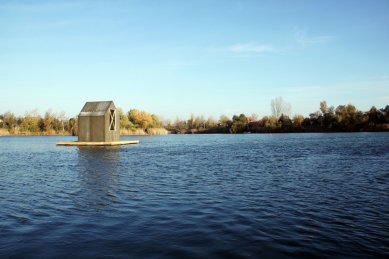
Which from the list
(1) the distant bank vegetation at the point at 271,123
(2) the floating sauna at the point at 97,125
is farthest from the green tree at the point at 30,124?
(2) the floating sauna at the point at 97,125

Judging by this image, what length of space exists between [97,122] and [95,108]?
7.20ft

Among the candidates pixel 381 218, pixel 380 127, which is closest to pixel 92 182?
pixel 381 218

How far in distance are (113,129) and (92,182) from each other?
3120 centimetres

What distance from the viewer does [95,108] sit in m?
42.5

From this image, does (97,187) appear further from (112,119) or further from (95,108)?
(95,108)

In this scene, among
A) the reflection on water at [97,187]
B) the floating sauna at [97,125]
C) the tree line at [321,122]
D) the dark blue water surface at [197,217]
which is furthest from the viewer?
the tree line at [321,122]

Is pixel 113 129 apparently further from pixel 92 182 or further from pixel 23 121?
pixel 23 121

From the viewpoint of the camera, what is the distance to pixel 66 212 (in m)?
8.47

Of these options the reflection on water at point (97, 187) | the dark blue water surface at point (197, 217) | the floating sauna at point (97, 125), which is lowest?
the dark blue water surface at point (197, 217)

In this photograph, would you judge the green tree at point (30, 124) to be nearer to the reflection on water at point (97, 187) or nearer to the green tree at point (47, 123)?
the green tree at point (47, 123)

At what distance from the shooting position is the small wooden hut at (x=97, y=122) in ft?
136

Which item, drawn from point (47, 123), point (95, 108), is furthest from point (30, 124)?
point (95, 108)

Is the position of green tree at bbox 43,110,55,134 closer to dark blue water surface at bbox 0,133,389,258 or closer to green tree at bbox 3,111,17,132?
green tree at bbox 3,111,17,132

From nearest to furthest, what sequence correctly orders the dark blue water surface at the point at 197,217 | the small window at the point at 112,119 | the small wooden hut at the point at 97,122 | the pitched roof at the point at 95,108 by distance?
the dark blue water surface at the point at 197,217
the small wooden hut at the point at 97,122
the pitched roof at the point at 95,108
the small window at the point at 112,119
